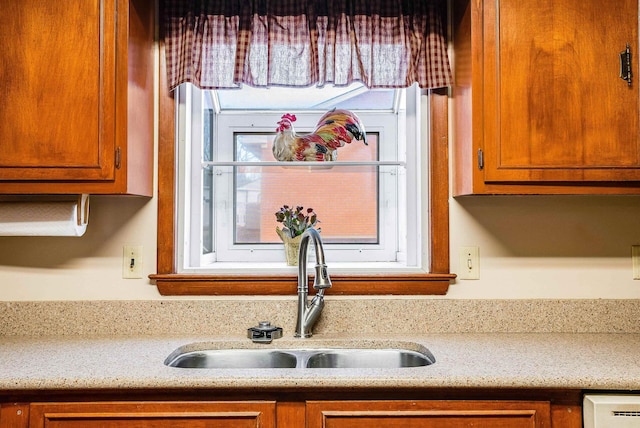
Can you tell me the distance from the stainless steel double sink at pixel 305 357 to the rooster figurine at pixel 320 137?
2.25 feet

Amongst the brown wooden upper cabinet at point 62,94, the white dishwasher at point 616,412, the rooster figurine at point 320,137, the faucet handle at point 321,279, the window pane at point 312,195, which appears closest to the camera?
the white dishwasher at point 616,412

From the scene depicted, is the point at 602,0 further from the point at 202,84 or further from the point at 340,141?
the point at 202,84

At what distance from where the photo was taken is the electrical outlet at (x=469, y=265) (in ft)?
5.77

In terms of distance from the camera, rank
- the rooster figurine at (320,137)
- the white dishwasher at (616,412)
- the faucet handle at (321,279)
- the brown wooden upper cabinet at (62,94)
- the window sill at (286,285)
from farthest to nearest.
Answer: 1. the rooster figurine at (320,137)
2. the window sill at (286,285)
3. the faucet handle at (321,279)
4. the brown wooden upper cabinet at (62,94)
5. the white dishwasher at (616,412)

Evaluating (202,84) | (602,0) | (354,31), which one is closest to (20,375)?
(202,84)

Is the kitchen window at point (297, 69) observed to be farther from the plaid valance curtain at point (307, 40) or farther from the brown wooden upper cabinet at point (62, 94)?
the brown wooden upper cabinet at point (62, 94)

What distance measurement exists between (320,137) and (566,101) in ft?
2.65

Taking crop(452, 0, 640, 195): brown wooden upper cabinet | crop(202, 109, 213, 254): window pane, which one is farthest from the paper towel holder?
crop(452, 0, 640, 195): brown wooden upper cabinet

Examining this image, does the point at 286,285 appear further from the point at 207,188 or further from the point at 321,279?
the point at 207,188

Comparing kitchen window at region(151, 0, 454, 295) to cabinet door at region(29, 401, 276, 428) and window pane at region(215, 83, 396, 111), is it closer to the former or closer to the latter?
window pane at region(215, 83, 396, 111)

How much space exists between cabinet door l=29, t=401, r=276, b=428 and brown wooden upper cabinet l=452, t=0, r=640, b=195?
0.92 meters

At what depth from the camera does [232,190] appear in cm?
198

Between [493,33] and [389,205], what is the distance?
75 centimetres

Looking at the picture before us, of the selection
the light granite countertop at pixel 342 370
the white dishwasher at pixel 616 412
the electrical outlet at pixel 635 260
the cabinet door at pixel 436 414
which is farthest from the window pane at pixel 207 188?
the electrical outlet at pixel 635 260
